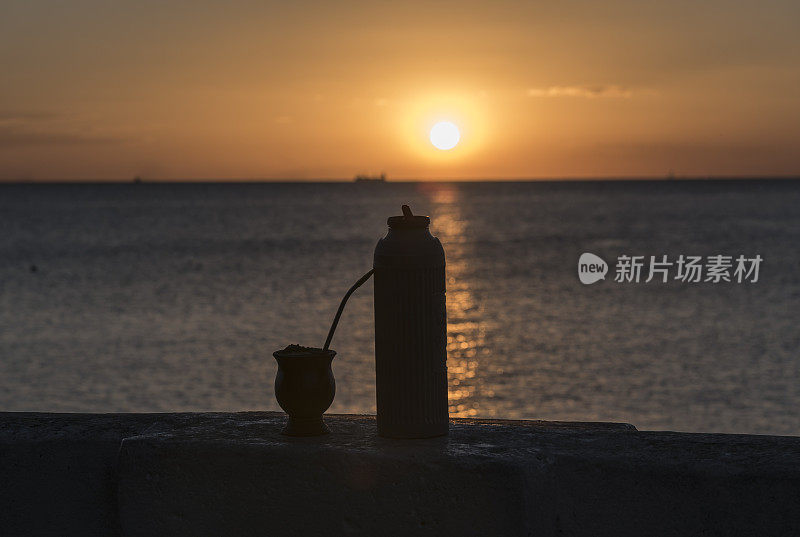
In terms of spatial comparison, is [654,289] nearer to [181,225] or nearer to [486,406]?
[486,406]

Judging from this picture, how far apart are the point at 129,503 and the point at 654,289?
107 feet

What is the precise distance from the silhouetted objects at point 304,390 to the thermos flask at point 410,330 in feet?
0.59

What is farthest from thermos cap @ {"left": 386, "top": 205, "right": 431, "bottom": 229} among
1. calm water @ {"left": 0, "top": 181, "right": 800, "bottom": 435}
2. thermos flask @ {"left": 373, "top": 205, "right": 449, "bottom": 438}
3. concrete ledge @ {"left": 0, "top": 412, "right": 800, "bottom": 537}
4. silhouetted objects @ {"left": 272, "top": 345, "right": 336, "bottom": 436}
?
calm water @ {"left": 0, "top": 181, "right": 800, "bottom": 435}

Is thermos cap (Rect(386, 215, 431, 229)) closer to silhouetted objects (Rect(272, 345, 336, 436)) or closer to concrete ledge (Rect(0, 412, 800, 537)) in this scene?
silhouetted objects (Rect(272, 345, 336, 436))

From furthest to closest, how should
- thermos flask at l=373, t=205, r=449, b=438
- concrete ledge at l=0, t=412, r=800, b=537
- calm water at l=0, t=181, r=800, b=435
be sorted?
calm water at l=0, t=181, r=800, b=435 < thermos flask at l=373, t=205, r=449, b=438 < concrete ledge at l=0, t=412, r=800, b=537

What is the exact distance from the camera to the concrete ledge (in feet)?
8.32

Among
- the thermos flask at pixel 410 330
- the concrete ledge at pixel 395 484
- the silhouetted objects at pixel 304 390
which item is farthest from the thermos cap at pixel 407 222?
the concrete ledge at pixel 395 484

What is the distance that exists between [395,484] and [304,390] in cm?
43

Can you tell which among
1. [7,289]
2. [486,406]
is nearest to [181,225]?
[7,289]

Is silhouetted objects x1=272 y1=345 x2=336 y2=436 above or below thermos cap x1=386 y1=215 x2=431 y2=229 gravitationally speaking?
below

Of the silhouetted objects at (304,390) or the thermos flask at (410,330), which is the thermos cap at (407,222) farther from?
the silhouetted objects at (304,390)

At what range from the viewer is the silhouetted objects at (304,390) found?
9.25 feet

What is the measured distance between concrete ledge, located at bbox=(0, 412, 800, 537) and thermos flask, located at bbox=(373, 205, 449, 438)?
0.28 ft

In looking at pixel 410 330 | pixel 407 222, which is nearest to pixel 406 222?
pixel 407 222
